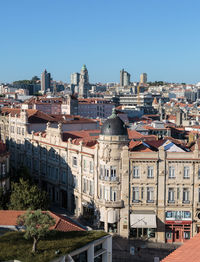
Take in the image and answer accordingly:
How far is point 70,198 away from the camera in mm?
64562

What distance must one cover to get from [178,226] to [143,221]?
5.17 metres

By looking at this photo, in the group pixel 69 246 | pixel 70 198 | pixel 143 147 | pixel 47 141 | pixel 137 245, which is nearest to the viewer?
pixel 69 246

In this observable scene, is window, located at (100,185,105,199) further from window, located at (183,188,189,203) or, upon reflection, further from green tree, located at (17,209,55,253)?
green tree, located at (17,209,55,253)

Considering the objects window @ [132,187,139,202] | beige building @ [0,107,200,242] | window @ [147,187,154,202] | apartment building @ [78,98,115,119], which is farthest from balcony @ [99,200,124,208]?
apartment building @ [78,98,115,119]

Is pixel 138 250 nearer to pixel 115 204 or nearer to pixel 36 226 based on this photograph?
pixel 115 204

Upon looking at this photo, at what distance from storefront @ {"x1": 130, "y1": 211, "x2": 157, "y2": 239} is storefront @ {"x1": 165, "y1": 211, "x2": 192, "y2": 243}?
2132mm

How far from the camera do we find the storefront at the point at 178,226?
53.5 m

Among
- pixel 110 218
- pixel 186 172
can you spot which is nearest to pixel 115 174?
pixel 110 218

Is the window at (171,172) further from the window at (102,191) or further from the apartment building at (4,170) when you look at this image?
the apartment building at (4,170)

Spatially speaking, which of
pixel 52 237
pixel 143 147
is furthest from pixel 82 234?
pixel 143 147

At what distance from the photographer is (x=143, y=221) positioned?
5266 cm

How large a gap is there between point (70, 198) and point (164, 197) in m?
17.7

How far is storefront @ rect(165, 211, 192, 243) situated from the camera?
176 ft

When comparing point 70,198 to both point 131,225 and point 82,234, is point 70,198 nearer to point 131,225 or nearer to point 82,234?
point 131,225
